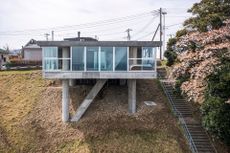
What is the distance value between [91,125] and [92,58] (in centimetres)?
478

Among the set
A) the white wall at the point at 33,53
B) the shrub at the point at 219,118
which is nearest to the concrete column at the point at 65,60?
the shrub at the point at 219,118

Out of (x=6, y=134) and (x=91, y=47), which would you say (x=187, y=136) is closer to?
(x=91, y=47)

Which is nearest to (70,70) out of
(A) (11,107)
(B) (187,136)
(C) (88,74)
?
(C) (88,74)

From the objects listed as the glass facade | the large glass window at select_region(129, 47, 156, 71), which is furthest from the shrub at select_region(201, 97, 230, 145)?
the glass facade

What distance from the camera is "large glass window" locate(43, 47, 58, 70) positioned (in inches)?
1161

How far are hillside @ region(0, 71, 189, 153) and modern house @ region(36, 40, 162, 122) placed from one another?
3.18 meters

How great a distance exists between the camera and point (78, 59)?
2944 centimetres

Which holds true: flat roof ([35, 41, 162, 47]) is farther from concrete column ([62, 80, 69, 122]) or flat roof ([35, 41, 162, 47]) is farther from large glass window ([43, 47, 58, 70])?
concrete column ([62, 80, 69, 122])

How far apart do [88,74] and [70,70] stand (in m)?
1.31

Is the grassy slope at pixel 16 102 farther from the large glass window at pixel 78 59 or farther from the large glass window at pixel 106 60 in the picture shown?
the large glass window at pixel 106 60

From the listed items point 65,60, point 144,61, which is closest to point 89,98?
point 65,60

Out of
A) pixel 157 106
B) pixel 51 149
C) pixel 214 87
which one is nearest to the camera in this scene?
pixel 214 87

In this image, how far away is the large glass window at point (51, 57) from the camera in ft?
96.7

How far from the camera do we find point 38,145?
2822 centimetres
